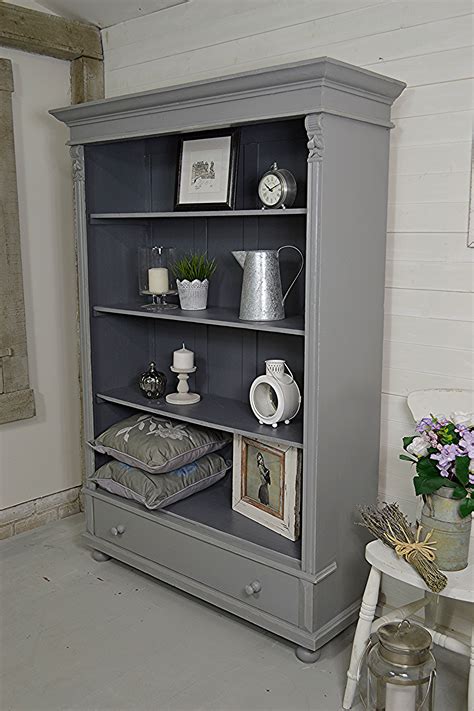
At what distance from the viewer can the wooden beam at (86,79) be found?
129 inches

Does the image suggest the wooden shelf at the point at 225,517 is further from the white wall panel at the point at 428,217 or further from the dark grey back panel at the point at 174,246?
the white wall panel at the point at 428,217

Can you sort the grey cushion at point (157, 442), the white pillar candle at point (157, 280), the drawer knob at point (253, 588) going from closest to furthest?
the drawer knob at point (253, 588) < the grey cushion at point (157, 442) < the white pillar candle at point (157, 280)

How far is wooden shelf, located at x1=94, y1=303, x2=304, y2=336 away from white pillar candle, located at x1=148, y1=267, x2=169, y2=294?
94mm

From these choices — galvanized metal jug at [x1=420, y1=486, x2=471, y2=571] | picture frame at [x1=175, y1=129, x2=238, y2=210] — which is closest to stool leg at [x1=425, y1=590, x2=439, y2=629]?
galvanized metal jug at [x1=420, y1=486, x2=471, y2=571]

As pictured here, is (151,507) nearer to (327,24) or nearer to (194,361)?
(194,361)

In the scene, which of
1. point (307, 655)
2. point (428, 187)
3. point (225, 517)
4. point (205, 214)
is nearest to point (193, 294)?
point (205, 214)

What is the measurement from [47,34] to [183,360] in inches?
56.8

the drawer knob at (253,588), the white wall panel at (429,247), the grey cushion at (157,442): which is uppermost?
the white wall panel at (429,247)

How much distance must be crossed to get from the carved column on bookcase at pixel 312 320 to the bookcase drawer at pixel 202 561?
0.15 metres

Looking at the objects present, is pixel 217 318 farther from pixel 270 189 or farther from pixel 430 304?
pixel 430 304

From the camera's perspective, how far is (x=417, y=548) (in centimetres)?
200

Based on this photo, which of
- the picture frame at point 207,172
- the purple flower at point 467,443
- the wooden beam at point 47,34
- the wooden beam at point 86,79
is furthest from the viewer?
the wooden beam at point 86,79

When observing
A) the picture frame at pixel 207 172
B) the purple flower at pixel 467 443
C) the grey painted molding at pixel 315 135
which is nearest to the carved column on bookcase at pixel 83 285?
the picture frame at pixel 207 172

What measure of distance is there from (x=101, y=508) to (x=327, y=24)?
1.93 m
